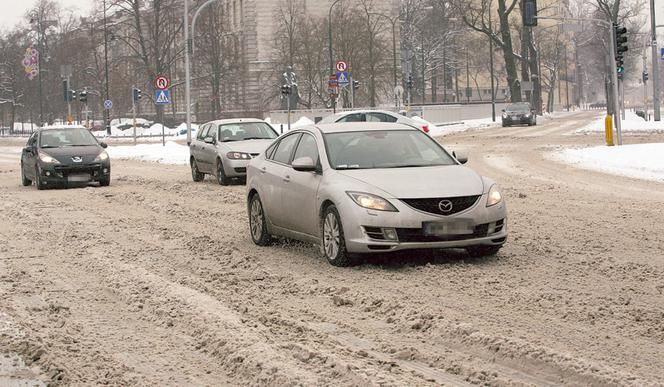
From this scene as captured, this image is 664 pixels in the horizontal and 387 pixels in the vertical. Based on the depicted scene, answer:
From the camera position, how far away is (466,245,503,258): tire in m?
10.1

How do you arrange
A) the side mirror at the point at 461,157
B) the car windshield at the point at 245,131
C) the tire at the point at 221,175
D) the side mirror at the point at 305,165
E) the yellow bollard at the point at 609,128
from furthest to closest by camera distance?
the yellow bollard at the point at 609,128 → the car windshield at the point at 245,131 → the tire at the point at 221,175 → the side mirror at the point at 461,157 → the side mirror at the point at 305,165

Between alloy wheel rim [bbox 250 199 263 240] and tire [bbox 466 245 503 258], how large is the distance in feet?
8.11

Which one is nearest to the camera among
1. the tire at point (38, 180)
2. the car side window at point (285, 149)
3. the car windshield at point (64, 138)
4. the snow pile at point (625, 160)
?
the car side window at point (285, 149)

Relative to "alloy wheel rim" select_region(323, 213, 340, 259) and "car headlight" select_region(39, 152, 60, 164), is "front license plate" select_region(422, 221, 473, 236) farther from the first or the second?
"car headlight" select_region(39, 152, 60, 164)

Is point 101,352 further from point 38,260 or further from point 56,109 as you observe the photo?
point 56,109

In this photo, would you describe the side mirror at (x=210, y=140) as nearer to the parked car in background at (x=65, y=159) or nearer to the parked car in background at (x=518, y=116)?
the parked car in background at (x=65, y=159)

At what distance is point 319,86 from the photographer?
79.1 m

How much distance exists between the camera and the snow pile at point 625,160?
72.4 feet

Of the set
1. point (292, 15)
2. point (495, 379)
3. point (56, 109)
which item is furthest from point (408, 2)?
point (495, 379)

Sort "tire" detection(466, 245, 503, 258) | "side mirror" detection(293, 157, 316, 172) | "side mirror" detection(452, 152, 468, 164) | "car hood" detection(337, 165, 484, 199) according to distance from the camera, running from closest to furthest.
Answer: "car hood" detection(337, 165, 484, 199) → "tire" detection(466, 245, 503, 258) → "side mirror" detection(293, 157, 316, 172) → "side mirror" detection(452, 152, 468, 164)

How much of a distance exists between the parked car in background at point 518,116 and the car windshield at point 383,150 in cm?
5251

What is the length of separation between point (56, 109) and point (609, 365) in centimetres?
10034

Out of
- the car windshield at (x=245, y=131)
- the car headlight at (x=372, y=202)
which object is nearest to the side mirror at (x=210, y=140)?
the car windshield at (x=245, y=131)

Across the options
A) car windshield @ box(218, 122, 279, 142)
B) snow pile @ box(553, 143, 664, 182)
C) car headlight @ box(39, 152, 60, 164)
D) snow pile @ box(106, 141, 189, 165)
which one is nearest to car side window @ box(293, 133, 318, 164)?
snow pile @ box(553, 143, 664, 182)
